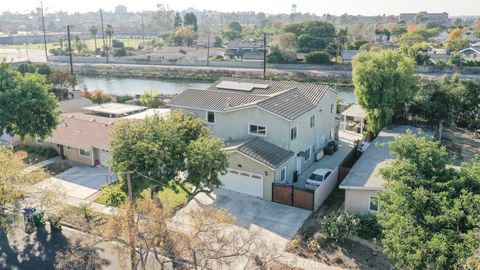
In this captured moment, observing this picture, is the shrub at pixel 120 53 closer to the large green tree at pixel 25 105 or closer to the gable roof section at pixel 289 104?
the large green tree at pixel 25 105

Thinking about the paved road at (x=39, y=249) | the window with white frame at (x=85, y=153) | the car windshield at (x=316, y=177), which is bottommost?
the paved road at (x=39, y=249)

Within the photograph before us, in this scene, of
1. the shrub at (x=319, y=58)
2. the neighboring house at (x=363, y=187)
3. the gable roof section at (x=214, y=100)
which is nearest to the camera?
the neighboring house at (x=363, y=187)

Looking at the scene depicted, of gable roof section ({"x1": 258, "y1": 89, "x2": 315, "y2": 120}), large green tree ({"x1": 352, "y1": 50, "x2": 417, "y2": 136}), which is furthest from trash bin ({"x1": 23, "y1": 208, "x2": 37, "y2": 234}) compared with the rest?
large green tree ({"x1": 352, "y1": 50, "x2": 417, "y2": 136})

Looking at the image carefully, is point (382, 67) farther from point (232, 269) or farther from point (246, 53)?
point (246, 53)

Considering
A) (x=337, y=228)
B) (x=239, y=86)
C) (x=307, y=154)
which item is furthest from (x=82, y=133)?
(x=337, y=228)

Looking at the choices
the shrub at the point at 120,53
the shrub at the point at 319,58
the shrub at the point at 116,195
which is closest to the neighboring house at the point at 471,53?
the shrub at the point at 319,58
